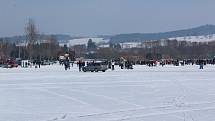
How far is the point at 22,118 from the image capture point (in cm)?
1530

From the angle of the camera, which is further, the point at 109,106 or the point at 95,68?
the point at 95,68

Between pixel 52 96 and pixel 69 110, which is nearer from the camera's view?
pixel 69 110

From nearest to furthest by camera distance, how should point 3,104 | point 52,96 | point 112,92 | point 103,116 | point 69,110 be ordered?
point 103,116
point 69,110
point 3,104
point 52,96
point 112,92

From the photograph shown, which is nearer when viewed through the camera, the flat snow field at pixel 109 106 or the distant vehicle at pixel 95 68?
the flat snow field at pixel 109 106

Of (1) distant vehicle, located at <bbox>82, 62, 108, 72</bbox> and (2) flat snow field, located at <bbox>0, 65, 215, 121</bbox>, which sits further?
(1) distant vehicle, located at <bbox>82, 62, 108, 72</bbox>

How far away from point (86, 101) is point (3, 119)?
5.95 metres

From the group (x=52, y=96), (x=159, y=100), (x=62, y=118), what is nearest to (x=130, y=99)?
(x=159, y=100)

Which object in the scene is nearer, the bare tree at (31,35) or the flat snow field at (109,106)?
the flat snow field at (109,106)

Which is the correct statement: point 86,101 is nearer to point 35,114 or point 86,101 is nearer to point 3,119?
point 35,114

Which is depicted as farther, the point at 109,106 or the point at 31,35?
the point at 31,35

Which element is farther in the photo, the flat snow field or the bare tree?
the bare tree

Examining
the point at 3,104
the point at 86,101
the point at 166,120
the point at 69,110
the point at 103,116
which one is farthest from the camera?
the point at 86,101

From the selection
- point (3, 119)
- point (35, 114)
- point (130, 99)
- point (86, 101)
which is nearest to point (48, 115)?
point (35, 114)

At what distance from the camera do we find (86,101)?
2044 cm
